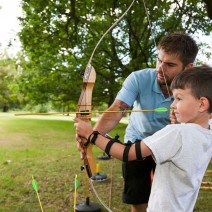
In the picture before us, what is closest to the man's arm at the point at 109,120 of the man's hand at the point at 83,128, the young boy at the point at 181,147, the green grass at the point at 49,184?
the man's hand at the point at 83,128

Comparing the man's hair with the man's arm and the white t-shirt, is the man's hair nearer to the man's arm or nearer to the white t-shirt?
the man's arm

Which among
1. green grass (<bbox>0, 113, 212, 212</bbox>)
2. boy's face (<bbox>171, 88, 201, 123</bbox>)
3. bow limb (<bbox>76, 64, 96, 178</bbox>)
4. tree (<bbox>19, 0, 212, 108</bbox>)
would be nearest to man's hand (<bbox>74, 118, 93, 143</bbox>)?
bow limb (<bbox>76, 64, 96, 178</bbox>)

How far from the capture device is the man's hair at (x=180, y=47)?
2.01 meters

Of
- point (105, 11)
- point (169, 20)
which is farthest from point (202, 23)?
point (105, 11)

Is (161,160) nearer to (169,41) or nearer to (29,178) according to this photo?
(169,41)

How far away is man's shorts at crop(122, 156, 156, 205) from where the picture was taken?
2.22 m

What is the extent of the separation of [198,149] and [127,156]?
1.00ft

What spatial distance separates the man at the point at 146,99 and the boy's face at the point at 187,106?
2.24 feet

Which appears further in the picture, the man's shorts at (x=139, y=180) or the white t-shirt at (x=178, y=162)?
the man's shorts at (x=139, y=180)

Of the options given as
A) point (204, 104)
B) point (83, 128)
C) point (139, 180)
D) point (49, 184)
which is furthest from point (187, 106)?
point (49, 184)

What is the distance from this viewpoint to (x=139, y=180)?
87.8 inches

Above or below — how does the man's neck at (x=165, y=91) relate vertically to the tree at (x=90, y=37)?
below

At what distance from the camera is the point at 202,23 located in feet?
34.7

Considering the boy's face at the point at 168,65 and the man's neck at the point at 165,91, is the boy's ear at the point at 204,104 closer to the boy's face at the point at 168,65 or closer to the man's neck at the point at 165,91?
the boy's face at the point at 168,65
